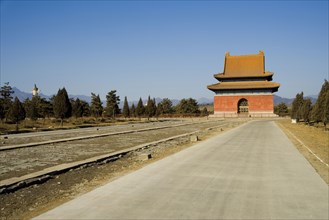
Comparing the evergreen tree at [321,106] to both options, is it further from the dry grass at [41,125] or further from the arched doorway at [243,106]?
the arched doorway at [243,106]

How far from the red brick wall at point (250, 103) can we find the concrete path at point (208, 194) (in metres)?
62.6

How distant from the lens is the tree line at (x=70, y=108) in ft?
128

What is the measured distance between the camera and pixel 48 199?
6254mm

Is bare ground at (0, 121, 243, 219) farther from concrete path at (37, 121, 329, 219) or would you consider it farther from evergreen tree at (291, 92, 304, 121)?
evergreen tree at (291, 92, 304, 121)

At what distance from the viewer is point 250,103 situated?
70688mm

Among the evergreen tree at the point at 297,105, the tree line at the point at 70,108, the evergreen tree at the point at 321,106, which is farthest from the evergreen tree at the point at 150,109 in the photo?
the evergreen tree at the point at 321,106

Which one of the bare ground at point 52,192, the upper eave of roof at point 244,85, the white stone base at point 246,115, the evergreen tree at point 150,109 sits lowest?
the bare ground at point 52,192

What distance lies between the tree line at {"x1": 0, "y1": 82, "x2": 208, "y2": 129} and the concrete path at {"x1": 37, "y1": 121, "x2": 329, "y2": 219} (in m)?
30.4

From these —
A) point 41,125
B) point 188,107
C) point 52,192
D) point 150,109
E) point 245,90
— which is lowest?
point 52,192

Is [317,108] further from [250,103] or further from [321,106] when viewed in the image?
[250,103]

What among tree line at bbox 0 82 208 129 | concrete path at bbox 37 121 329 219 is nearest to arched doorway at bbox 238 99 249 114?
tree line at bbox 0 82 208 129

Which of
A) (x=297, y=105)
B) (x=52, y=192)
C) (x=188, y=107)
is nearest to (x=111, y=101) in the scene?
(x=188, y=107)

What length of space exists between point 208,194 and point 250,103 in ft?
220

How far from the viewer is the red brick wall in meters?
69.8
